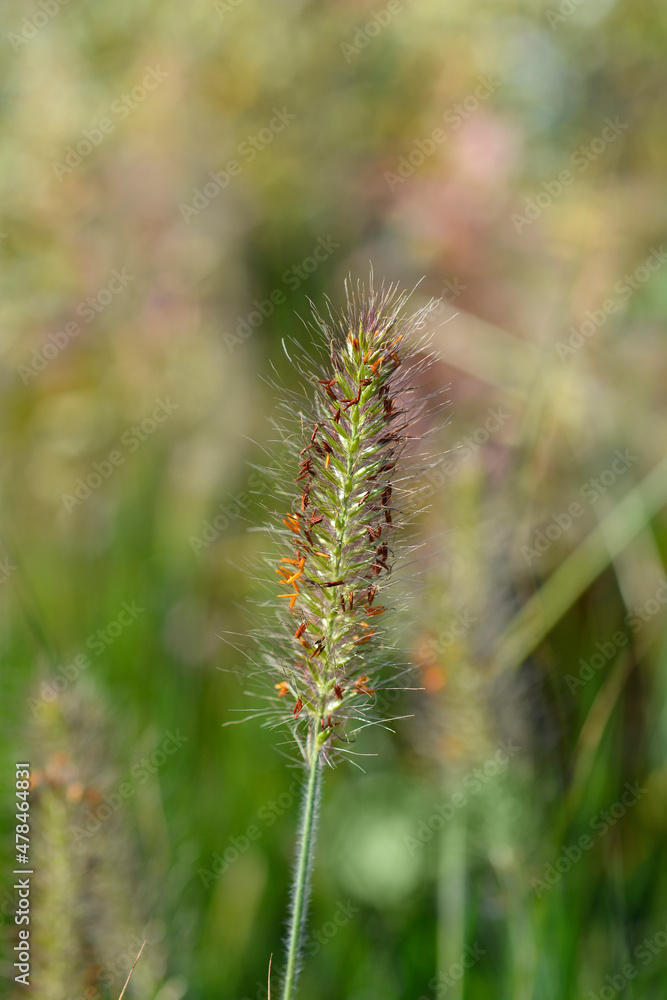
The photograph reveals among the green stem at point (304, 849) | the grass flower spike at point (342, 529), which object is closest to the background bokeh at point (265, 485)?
the grass flower spike at point (342, 529)

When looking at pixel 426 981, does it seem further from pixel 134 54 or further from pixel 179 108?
pixel 134 54

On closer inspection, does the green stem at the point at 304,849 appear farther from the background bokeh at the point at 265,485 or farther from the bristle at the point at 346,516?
the background bokeh at the point at 265,485

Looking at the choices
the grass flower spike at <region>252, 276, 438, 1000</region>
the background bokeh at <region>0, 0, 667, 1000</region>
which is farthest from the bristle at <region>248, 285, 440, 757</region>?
the background bokeh at <region>0, 0, 667, 1000</region>

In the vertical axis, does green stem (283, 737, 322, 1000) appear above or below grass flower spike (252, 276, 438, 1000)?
below

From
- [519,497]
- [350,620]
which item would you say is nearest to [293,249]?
[519,497]

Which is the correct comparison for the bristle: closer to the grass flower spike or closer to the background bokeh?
the grass flower spike
